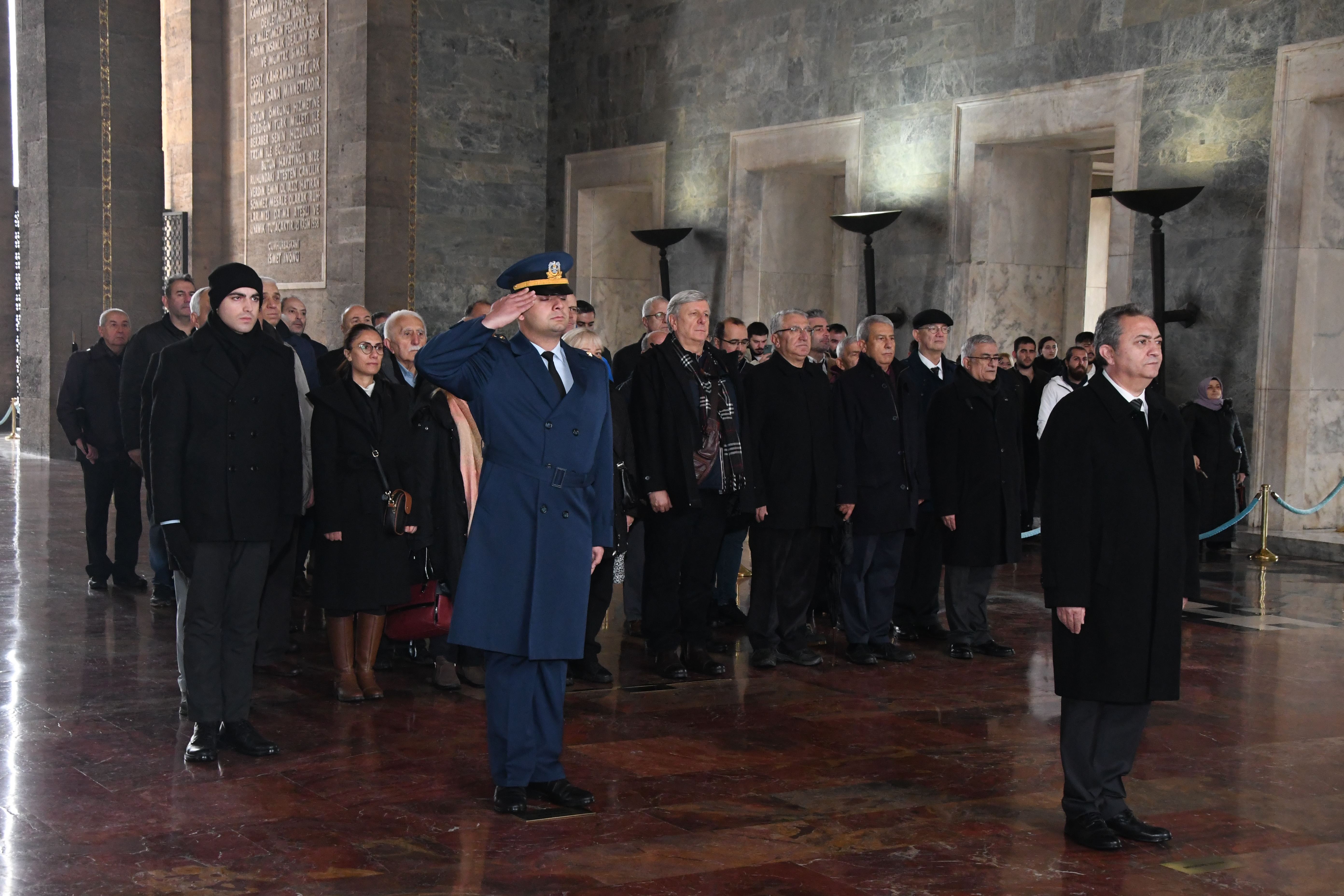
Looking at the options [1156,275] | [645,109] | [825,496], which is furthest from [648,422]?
[645,109]

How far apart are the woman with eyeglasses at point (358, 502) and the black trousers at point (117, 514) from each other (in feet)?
10.3

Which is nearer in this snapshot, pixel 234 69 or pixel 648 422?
pixel 648 422

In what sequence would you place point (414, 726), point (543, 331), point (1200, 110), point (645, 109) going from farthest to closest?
1. point (645, 109)
2. point (1200, 110)
3. point (414, 726)
4. point (543, 331)

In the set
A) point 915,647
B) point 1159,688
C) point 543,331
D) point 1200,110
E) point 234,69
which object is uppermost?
point 234,69

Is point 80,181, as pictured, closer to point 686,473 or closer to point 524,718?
point 686,473

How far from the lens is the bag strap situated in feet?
20.2

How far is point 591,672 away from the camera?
661 centimetres

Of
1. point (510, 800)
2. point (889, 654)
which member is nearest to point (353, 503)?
point (510, 800)

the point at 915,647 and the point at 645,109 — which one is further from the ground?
the point at 645,109

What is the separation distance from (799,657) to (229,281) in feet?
10.9

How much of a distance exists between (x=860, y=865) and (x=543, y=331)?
75.8 inches

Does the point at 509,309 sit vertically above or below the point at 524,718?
above

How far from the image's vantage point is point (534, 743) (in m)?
4.71

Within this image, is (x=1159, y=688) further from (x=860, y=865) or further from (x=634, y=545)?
(x=634, y=545)
